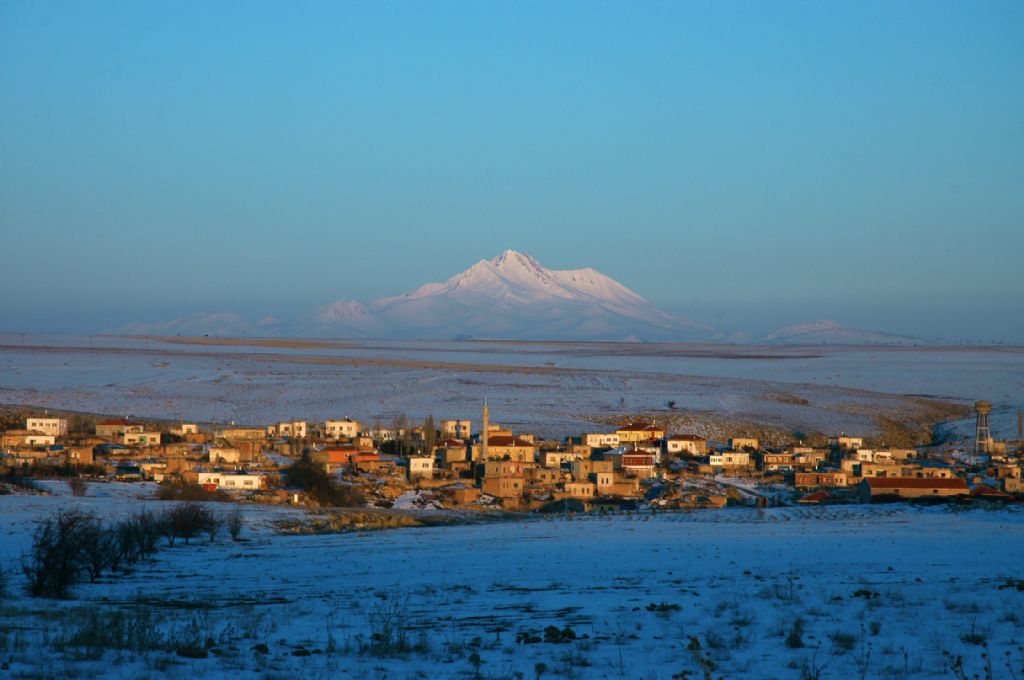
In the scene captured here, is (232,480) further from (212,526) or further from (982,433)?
(982,433)

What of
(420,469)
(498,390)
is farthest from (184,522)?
(498,390)

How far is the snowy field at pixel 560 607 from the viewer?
22.7 ft

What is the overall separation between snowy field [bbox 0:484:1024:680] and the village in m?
7.53

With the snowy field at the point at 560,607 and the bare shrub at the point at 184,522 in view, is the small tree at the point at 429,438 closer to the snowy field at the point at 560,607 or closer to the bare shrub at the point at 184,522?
the bare shrub at the point at 184,522

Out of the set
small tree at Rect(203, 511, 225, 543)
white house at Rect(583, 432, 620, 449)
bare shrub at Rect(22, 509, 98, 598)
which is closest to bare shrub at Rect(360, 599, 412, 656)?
bare shrub at Rect(22, 509, 98, 598)

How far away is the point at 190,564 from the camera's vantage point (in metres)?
13.6

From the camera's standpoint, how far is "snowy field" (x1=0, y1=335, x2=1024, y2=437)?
44.7m

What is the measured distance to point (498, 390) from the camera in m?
58.4

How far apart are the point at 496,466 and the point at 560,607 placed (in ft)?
59.2

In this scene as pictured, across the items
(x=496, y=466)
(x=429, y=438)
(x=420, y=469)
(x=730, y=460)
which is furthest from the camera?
(x=429, y=438)

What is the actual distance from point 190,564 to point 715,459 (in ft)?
64.3

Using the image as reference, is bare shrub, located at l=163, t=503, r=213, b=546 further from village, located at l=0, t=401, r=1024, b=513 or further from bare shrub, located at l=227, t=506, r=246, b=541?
village, located at l=0, t=401, r=1024, b=513

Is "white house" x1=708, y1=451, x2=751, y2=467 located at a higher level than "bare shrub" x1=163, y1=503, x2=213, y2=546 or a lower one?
lower

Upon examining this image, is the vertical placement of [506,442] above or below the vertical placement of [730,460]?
above
